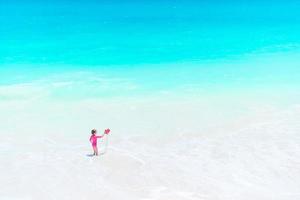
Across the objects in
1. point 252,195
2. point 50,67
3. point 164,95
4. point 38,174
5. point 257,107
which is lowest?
point 252,195

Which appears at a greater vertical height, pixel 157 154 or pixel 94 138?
pixel 94 138

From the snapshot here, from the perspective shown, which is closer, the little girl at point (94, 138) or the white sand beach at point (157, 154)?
the white sand beach at point (157, 154)

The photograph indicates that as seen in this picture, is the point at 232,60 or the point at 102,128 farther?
the point at 232,60

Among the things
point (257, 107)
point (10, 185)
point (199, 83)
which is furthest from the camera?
point (199, 83)

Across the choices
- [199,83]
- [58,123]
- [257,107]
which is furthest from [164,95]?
[58,123]

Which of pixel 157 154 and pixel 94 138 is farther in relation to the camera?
pixel 157 154

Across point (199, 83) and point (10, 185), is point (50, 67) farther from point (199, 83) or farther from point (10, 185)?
point (10, 185)

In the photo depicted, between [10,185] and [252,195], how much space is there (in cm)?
830

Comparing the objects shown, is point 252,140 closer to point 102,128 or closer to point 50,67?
point 102,128

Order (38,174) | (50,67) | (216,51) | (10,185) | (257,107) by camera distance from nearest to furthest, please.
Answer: (10,185) < (38,174) < (257,107) < (50,67) < (216,51)

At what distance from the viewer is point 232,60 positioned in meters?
42.6

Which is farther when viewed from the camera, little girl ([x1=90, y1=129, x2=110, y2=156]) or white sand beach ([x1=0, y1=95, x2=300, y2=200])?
little girl ([x1=90, y1=129, x2=110, y2=156])

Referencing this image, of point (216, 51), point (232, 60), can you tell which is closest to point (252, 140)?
point (232, 60)

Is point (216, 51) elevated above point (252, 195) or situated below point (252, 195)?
above
